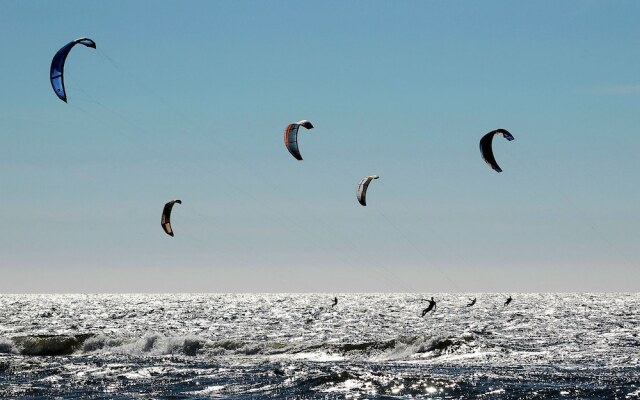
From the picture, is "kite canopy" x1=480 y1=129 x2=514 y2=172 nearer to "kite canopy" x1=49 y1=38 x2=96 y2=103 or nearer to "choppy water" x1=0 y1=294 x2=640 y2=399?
"choppy water" x1=0 y1=294 x2=640 y2=399

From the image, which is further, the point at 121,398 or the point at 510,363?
Answer: the point at 510,363

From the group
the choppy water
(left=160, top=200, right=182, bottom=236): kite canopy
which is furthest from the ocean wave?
(left=160, top=200, right=182, bottom=236): kite canopy

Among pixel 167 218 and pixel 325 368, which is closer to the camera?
pixel 325 368

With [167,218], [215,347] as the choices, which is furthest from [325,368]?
[215,347]

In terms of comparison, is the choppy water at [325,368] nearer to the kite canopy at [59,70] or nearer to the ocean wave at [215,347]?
the ocean wave at [215,347]

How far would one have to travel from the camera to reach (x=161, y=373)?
73.6 feet

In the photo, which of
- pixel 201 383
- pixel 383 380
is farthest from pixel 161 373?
pixel 383 380

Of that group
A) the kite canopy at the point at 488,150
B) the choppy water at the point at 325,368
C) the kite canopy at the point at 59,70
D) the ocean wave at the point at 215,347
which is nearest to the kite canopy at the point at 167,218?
the choppy water at the point at 325,368

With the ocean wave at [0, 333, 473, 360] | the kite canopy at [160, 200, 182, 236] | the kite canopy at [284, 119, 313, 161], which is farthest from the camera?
the ocean wave at [0, 333, 473, 360]

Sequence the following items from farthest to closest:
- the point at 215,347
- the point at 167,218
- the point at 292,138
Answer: the point at 215,347 → the point at 167,218 → the point at 292,138

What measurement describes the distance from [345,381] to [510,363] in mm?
7869

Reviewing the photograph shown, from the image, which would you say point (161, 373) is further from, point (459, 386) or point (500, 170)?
point (500, 170)

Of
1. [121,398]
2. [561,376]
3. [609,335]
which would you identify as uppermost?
[609,335]

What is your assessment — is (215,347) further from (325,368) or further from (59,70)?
(59,70)
